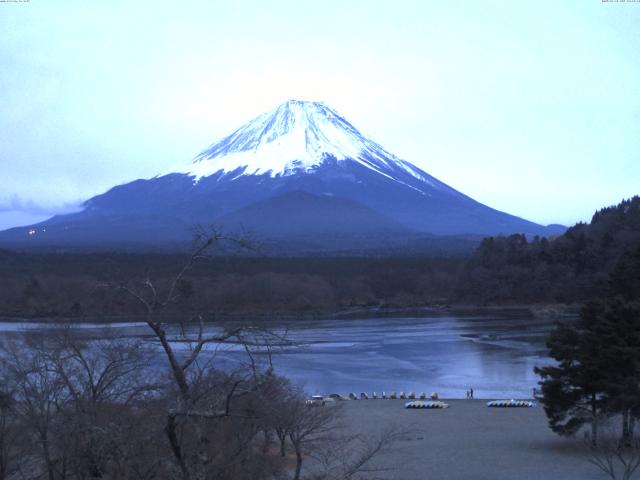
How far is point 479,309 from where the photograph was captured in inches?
1650

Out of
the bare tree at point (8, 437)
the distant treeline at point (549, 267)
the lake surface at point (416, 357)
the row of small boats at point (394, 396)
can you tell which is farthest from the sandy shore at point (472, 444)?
the distant treeline at point (549, 267)

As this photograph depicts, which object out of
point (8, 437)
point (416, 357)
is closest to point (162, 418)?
point (8, 437)

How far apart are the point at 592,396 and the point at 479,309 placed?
30.3 meters

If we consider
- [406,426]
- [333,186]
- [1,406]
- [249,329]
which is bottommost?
[406,426]

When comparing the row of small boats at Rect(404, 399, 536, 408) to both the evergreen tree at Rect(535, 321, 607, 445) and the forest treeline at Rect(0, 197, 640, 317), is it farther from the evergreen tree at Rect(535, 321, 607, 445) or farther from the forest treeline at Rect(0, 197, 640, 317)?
the forest treeline at Rect(0, 197, 640, 317)

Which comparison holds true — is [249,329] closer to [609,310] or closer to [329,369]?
[609,310]

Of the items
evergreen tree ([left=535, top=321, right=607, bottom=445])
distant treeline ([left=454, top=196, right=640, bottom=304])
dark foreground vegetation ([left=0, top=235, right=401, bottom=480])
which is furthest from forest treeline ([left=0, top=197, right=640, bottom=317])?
dark foreground vegetation ([left=0, top=235, right=401, bottom=480])

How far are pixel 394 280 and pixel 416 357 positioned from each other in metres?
24.8

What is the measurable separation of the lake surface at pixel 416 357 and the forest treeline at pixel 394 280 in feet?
25.4

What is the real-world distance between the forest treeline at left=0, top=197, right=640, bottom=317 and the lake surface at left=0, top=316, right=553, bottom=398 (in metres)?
7.73

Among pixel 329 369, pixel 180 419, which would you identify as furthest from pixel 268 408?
pixel 329 369

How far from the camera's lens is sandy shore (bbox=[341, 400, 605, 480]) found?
1084 centimetres

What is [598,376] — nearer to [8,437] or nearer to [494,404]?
[494,404]

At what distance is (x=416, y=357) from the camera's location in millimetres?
23859
